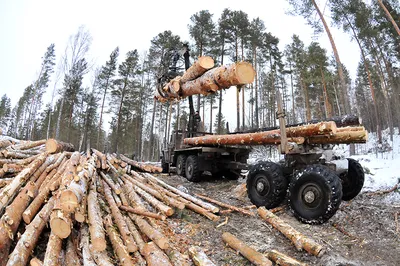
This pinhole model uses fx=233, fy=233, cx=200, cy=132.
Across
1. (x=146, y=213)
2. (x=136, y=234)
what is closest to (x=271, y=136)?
(x=146, y=213)

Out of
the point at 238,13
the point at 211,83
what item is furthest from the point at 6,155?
the point at 238,13

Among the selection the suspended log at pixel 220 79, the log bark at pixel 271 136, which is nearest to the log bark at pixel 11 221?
the suspended log at pixel 220 79

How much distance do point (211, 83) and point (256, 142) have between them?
230 centimetres

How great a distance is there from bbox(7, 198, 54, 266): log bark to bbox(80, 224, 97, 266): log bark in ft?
1.84

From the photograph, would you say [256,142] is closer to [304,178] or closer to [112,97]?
[304,178]

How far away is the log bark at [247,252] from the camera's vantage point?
2934mm

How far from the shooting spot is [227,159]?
857 centimetres

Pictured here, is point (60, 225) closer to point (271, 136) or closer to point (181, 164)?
point (271, 136)

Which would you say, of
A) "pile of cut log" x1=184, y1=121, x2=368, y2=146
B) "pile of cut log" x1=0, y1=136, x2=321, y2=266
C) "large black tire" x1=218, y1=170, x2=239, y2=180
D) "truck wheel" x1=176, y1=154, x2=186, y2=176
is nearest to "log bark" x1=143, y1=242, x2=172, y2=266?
"pile of cut log" x1=0, y1=136, x2=321, y2=266

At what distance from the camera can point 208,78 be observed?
16.1ft

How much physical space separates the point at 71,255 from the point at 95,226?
451 mm

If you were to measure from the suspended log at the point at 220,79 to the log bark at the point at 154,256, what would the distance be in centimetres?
306

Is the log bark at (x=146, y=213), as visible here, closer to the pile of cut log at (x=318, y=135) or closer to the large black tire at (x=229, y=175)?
the pile of cut log at (x=318, y=135)

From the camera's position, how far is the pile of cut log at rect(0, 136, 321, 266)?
287 centimetres
